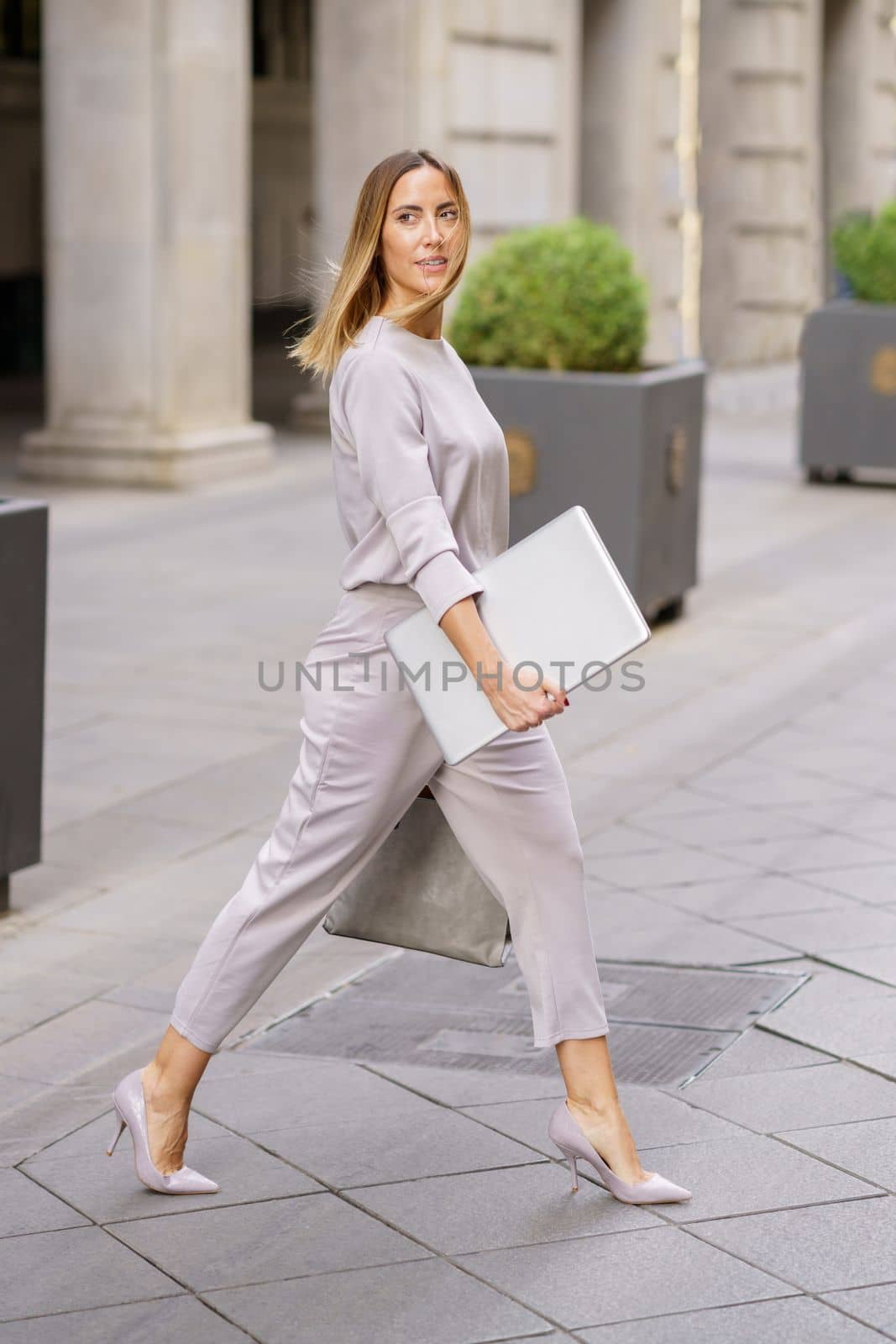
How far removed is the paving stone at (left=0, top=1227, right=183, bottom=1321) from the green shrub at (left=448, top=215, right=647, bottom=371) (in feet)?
19.2

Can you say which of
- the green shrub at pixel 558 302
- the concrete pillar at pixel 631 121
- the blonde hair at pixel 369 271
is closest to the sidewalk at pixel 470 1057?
the blonde hair at pixel 369 271

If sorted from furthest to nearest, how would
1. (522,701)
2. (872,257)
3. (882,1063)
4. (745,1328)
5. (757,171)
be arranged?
(757,171) < (872,257) < (882,1063) < (522,701) < (745,1328)

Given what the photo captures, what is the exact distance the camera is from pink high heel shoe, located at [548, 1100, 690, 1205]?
3.46 m

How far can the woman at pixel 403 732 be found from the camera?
10.6ft

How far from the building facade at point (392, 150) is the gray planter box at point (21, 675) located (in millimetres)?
1015

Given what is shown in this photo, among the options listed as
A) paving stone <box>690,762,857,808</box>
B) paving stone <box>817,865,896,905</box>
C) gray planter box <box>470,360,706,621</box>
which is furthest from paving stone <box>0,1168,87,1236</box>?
gray planter box <box>470,360,706,621</box>

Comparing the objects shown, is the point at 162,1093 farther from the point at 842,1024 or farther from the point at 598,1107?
the point at 842,1024

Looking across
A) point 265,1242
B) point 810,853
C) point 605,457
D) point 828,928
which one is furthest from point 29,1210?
point 605,457

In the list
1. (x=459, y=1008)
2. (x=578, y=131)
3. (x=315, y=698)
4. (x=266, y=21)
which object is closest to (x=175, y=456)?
(x=578, y=131)

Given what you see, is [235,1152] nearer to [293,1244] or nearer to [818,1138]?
[293,1244]

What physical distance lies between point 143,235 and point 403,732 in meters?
9.93

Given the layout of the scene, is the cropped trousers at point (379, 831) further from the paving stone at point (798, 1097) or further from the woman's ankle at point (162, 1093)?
the paving stone at point (798, 1097)

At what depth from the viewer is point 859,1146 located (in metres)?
3.70

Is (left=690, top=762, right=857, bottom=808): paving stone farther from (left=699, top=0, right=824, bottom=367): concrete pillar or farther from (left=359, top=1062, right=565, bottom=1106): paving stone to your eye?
(left=699, top=0, right=824, bottom=367): concrete pillar
